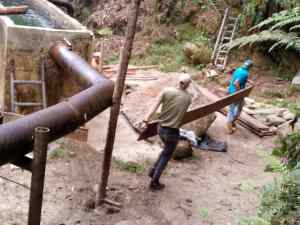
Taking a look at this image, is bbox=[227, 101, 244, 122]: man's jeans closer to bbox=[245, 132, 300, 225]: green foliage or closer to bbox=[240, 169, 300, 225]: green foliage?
bbox=[245, 132, 300, 225]: green foliage

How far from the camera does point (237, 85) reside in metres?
9.20

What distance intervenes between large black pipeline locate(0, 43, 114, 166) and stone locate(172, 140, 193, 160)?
2.19 m

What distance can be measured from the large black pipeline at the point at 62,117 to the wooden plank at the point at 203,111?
1190 millimetres

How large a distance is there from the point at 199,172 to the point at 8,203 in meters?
3.39

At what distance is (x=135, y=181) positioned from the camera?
6.75 metres

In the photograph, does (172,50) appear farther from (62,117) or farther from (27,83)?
(62,117)

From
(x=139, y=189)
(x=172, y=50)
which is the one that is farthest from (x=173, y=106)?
(x=172, y=50)

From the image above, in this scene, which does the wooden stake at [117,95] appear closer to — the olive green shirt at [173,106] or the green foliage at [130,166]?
the olive green shirt at [173,106]

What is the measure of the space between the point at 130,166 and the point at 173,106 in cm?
156

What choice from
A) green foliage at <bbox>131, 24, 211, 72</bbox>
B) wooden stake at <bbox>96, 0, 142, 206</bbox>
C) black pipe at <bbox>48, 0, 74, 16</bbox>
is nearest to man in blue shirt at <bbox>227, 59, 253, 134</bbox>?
wooden stake at <bbox>96, 0, 142, 206</bbox>

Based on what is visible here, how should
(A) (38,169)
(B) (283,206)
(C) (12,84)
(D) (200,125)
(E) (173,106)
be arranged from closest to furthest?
(B) (283,206)
(A) (38,169)
(E) (173,106)
(C) (12,84)
(D) (200,125)

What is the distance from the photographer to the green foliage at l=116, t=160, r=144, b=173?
7130 mm

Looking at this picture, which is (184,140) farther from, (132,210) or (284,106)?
(284,106)

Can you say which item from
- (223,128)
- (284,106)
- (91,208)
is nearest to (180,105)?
(91,208)
